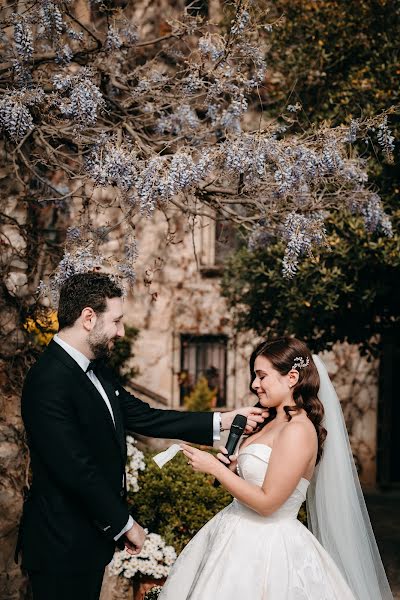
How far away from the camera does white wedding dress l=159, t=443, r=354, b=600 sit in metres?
3.99

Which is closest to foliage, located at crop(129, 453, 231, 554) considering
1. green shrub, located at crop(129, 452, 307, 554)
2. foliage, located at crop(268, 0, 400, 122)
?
green shrub, located at crop(129, 452, 307, 554)

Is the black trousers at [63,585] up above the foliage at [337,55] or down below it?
below

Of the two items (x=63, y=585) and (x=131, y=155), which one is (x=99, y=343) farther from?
(x=131, y=155)

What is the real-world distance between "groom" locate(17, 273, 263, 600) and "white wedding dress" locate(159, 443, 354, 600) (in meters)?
0.47

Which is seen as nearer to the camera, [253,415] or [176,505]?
[253,415]

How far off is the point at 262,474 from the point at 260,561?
442 mm

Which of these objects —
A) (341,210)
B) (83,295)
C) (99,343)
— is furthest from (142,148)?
(341,210)

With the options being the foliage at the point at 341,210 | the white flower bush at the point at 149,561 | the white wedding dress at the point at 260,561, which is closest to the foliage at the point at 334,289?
the foliage at the point at 341,210

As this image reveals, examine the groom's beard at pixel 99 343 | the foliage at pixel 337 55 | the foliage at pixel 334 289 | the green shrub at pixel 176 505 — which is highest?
the foliage at pixel 337 55

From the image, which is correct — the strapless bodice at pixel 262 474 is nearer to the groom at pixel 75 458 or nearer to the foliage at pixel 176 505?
the groom at pixel 75 458

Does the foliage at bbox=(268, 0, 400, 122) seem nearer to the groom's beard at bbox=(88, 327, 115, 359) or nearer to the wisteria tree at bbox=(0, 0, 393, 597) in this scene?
the wisteria tree at bbox=(0, 0, 393, 597)

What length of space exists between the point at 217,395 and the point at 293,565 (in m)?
11.8

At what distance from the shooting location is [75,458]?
147 inches

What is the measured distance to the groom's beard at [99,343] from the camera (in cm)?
403
